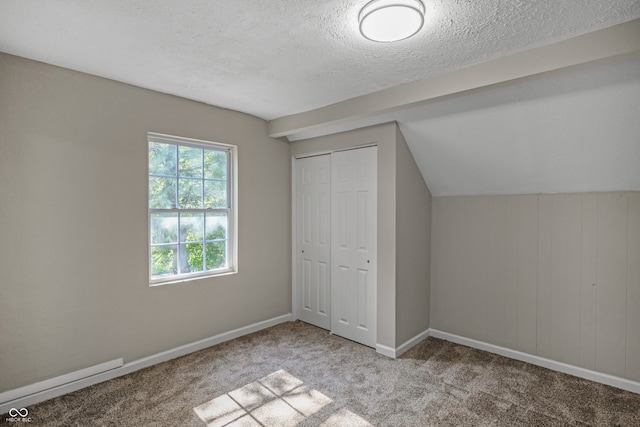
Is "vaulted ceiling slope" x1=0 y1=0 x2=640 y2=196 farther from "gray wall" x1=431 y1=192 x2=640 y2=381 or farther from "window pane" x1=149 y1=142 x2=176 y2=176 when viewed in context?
"window pane" x1=149 y1=142 x2=176 y2=176

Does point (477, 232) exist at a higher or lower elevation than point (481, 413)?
higher

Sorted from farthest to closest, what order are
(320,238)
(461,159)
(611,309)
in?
(320,238), (461,159), (611,309)

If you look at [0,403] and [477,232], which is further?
[477,232]

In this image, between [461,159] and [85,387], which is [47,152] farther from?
[461,159]

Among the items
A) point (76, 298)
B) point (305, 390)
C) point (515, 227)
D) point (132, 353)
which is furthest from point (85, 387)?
point (515, 227)

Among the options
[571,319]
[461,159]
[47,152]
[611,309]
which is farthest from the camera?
[461,159]

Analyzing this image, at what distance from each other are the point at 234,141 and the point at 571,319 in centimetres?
359

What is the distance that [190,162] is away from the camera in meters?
3.39

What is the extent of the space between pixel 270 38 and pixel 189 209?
6.25ft

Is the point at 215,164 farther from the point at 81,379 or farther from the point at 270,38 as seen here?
the point at 81,379

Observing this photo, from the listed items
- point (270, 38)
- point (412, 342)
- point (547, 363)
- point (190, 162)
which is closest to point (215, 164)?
point (190, 162)

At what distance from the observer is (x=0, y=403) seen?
232 centimetres

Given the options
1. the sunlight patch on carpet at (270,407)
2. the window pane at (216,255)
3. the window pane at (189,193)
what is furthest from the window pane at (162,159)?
the sunlight patch on carpet at (270,407)

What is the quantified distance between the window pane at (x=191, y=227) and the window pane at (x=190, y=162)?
0.41m
